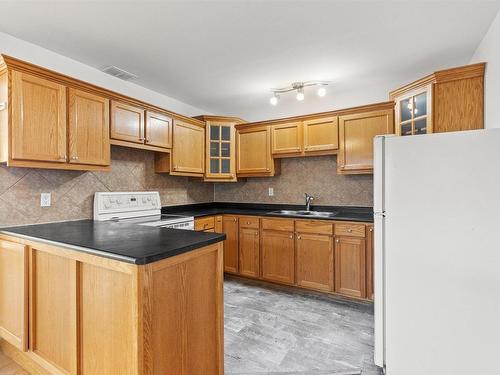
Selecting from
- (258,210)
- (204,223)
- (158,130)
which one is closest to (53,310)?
(204,223)

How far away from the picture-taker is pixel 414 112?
266 centimetres

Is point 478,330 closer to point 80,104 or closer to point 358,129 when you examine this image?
point 358,129

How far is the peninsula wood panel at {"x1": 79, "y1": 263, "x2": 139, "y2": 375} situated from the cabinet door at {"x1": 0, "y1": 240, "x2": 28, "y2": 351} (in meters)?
0.62

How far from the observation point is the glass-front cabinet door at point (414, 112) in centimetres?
249

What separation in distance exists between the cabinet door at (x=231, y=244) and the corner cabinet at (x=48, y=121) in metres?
1.70

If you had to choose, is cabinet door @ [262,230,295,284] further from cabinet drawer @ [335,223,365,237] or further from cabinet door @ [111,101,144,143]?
cabinet door @ [111,101,144,143]

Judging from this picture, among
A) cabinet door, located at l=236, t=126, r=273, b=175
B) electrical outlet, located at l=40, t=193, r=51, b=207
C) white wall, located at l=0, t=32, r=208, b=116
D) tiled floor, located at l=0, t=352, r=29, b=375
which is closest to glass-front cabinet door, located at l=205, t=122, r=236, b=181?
cabinet door, located at l=236, t=126, r=273, b=175

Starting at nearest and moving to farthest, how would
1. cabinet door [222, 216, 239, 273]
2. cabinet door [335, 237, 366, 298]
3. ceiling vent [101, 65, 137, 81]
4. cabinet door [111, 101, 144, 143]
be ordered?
cabinet door [111, 101, 144, 143], ceiling vent [101, 65, 137, 81], cabinet door [335, 237, 366, 298], cabinet door [222, 216, 239, 273]

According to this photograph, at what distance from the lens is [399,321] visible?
1.57m

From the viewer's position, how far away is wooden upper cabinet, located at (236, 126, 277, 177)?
377 cm

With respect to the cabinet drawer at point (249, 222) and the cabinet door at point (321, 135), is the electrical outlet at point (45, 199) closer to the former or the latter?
the cabinet drawer at point (249, 222)

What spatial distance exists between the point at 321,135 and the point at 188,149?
1728 millimetres

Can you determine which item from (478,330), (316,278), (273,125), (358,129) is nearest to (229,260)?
(316,278)

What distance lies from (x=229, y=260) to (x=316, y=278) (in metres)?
1.19
